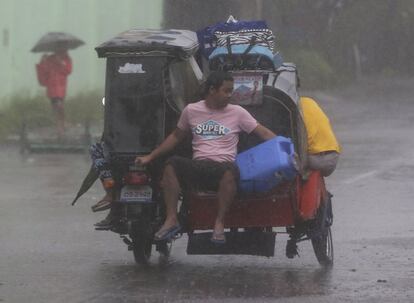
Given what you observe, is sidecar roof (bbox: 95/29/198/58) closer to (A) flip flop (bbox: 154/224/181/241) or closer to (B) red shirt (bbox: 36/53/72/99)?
(A) flip flop (bbox: 154/224/181/241)

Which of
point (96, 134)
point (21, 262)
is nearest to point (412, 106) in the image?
point (96, 134)

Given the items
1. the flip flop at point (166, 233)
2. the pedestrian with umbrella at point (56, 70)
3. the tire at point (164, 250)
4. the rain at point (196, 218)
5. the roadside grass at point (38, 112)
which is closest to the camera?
the rain at point (196, 218)

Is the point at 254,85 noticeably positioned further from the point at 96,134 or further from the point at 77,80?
the point at 77,80

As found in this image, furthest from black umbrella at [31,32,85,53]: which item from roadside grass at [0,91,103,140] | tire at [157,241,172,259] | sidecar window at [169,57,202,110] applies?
sidecar window at [169,57,202,110]

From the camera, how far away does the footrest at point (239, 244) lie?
945 centimetres

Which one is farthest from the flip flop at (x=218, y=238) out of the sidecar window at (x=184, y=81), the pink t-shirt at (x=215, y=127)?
the sidecar window at (x=184, y=81)

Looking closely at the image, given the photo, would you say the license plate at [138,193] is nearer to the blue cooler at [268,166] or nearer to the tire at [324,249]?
the blue cooler at [268,166]

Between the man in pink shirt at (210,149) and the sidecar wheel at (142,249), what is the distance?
18.2 inches

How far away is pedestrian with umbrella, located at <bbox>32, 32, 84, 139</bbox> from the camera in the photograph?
23266 millimetres

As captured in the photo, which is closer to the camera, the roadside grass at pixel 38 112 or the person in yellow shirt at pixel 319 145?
the person in yellow shirt at pixel 319 145

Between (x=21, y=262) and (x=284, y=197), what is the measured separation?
241cm

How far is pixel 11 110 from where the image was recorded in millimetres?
24422

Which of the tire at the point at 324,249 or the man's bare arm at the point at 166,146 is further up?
the man's bare arm at the point at 166,146

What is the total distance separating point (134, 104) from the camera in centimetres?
945
